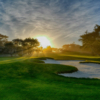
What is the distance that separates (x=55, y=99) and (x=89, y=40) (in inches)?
1692

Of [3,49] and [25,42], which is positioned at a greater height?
[25,42]

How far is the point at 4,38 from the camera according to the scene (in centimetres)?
6975

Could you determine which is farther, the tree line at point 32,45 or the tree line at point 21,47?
the tree line at point 21,47

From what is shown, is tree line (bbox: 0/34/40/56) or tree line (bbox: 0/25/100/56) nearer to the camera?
tree line (bbox: 0/25/100/56)

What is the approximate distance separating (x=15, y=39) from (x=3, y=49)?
8.40 m

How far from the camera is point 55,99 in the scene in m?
4.82

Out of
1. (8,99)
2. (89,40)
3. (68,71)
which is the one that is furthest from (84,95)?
(89,40)

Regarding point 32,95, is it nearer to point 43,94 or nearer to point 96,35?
point 43,94

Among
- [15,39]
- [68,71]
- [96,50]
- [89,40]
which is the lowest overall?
[68,71]

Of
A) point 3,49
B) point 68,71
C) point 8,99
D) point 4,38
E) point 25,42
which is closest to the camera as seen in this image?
point 8,99

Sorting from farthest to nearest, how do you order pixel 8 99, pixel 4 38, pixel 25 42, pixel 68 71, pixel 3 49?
pixel 4 38
pixel 25 42
pixel 3 49
pixel 68 71
pixel 8 99

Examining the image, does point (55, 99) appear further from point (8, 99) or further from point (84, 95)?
point (8, 99)

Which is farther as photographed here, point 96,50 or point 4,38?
point 4,38

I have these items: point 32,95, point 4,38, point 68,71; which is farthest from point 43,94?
point 4,38
